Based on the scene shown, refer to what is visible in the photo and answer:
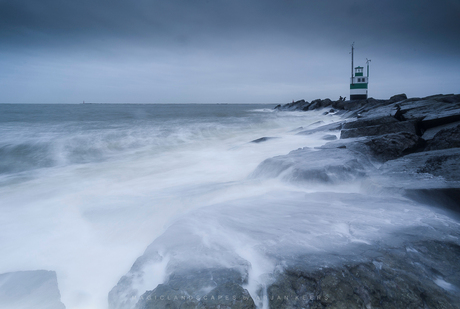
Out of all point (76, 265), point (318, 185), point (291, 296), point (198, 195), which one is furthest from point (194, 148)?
point (291, 296)

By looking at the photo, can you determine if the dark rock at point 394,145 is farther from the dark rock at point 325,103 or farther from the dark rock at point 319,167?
the dark rock at point 325,103

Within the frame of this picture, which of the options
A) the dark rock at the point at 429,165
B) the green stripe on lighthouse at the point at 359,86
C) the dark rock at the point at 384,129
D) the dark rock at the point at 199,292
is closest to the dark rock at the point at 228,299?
the dark rock at the point at 199,292

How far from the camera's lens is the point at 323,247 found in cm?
213

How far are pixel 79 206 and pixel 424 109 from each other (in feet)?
31.2

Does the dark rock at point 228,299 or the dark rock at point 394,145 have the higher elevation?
the dark rock at point 394,145

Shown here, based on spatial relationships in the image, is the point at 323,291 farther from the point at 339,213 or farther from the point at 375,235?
the point at 339,213

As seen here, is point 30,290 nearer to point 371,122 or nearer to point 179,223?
point 179,223

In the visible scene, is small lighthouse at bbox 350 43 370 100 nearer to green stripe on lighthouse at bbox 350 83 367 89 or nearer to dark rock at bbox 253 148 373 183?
green stripe on lighthouse at bbox 350 83 367 89

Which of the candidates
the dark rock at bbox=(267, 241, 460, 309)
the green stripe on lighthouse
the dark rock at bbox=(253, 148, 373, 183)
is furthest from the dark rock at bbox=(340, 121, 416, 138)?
the green stripe on lighthouse

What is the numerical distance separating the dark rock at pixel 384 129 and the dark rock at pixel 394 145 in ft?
2.75

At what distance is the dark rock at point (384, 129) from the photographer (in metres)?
5.80

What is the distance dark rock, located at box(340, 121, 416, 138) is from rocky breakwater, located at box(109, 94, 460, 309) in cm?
232

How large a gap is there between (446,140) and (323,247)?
13.8 feet

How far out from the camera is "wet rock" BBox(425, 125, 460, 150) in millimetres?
4406
